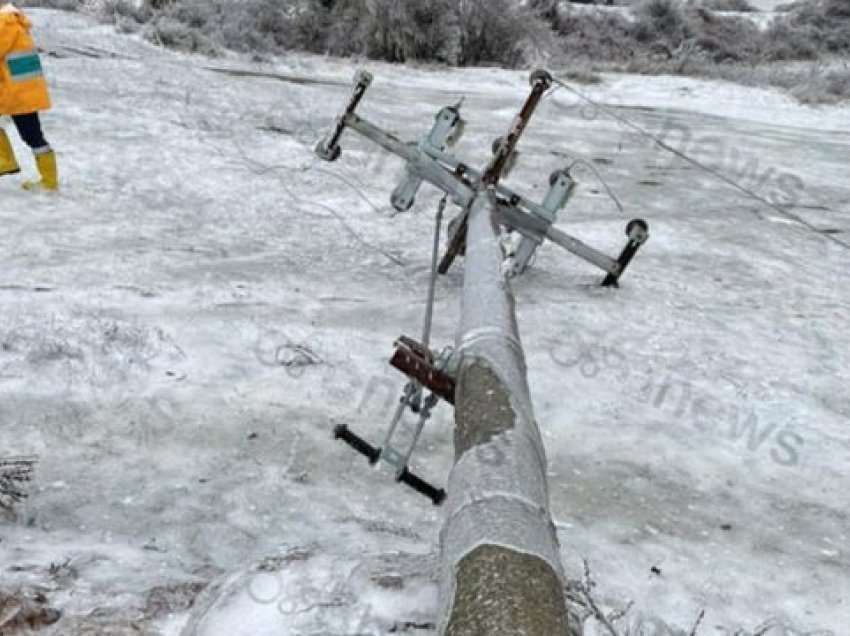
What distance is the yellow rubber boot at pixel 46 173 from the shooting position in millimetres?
8383

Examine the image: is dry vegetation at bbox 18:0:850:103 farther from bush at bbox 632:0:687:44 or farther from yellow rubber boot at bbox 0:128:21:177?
yellow rubber boot at bbox 0:128:21:177

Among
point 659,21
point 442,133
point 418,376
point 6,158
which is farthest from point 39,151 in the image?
point 659,21

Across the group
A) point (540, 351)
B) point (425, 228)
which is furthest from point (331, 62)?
point (540, 351)

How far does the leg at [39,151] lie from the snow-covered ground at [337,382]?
195 millimetres

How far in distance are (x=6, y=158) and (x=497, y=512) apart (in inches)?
318

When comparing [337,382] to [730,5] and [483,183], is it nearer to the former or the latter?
[483,183]

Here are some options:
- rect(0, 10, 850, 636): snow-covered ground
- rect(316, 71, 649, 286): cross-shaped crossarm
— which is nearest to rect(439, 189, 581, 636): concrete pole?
rect(0, 10, 850, 636): snow-covered ground

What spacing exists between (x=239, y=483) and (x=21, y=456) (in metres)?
1.12

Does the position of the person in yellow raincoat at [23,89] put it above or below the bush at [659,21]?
above

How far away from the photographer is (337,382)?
594cm

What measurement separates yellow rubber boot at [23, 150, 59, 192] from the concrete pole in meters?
6.36

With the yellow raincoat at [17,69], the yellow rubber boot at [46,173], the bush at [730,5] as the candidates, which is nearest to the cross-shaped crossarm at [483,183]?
the yellow rubber boot at [46,173]

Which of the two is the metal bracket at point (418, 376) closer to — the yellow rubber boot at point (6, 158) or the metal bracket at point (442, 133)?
the metal bracket at point (442, 133)

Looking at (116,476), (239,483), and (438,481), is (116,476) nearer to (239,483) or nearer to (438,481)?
(239,483)
